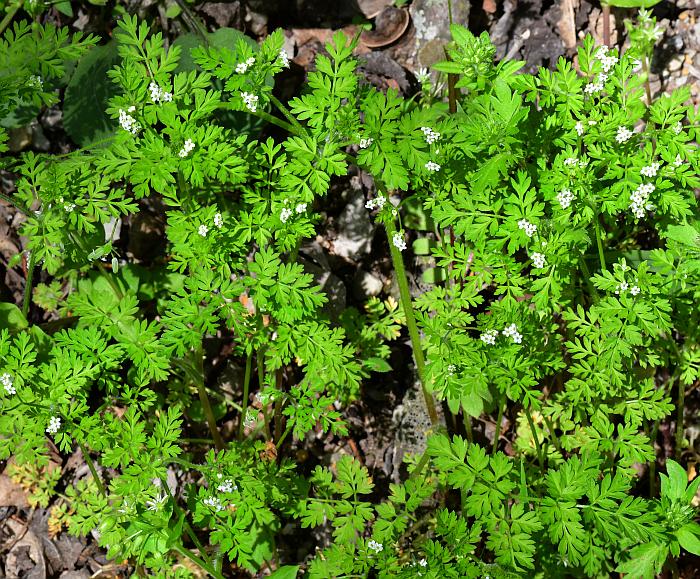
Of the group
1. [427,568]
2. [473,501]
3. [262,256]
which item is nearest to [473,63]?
[262,256]

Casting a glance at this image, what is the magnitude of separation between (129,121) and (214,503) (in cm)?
195

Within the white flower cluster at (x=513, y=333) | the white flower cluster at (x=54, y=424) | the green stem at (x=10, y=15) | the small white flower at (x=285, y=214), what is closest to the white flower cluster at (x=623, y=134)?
the white flower cluster at (x=513, y=333)

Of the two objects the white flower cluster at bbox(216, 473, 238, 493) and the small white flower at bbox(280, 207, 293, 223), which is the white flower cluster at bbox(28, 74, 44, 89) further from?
the white flower cluster at bbox(216, 473, 238, 493)

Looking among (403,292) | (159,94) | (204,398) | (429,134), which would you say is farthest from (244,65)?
(204,398)

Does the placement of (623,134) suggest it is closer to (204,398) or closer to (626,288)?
(626,288)

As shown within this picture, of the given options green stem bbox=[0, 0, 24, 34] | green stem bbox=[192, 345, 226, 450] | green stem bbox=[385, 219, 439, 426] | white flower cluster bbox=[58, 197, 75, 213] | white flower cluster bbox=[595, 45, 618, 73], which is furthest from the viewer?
green stem bbox=[0, 0, 24, 34]

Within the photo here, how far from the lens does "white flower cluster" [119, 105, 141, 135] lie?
336 cm

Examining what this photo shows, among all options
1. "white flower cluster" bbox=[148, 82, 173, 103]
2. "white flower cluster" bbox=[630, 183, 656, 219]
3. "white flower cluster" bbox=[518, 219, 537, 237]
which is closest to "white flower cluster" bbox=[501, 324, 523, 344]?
"white flower cluster" bbox=[518, 219, 537, 237]

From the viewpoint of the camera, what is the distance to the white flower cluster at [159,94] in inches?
134

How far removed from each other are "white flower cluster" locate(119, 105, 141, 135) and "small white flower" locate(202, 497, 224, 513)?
6.17 ft

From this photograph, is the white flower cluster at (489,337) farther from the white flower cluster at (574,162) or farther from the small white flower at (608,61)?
the small white flower at (608,61)

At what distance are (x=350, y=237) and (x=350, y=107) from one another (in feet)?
4.66

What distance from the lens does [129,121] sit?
11.1ft

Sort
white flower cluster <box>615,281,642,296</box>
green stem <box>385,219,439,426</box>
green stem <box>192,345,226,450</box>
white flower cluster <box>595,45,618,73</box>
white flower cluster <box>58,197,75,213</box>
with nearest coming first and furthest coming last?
white flower cluster <box>615,281,642,296</box>
white flower cluster <box>595,45,618,73</box>
white flower cluster <box>58,197,75,213</box>
green stem <box>385,219,439,426</box>
green stem <box>192,345,226,450</box>
